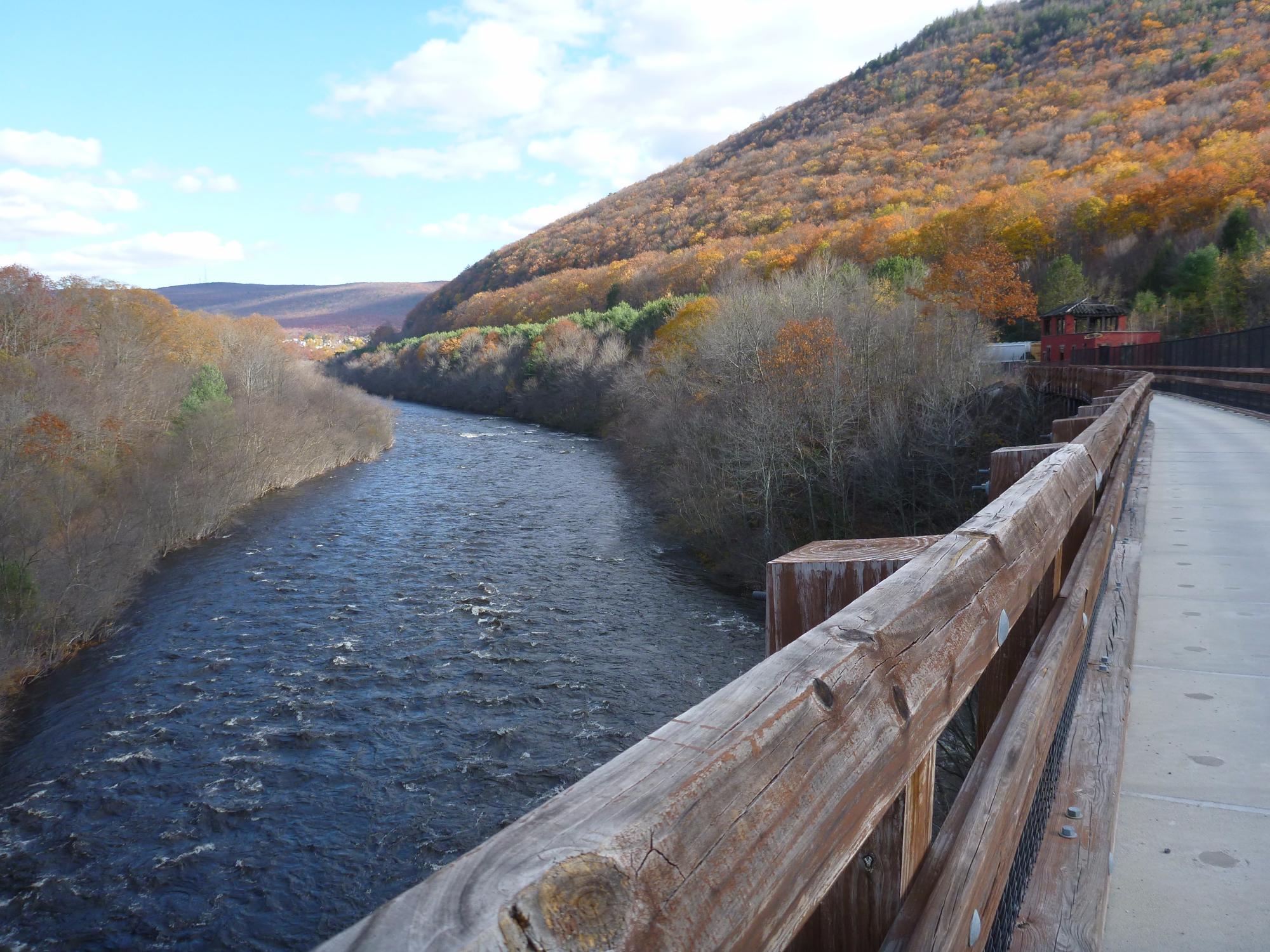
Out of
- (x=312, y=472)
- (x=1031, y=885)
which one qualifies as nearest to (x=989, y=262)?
(x=312, y=472)

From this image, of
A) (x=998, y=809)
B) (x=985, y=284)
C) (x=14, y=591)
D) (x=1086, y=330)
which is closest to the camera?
(x=998, y=809)

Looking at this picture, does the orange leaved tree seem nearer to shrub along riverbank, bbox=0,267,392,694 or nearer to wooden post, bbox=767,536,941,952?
shrub along riverbank, bbox=0,267,392,694

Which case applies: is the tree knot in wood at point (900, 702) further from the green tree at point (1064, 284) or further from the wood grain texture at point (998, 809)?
the green tree at point (1064, 284)

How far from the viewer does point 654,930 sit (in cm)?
70

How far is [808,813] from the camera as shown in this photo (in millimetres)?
890

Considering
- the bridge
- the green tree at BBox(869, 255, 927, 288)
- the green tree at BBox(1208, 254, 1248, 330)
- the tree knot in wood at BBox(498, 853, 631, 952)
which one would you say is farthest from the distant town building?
the tree knot in wood at BBox(498, 853, 631, 952)

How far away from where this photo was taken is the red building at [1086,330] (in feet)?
148

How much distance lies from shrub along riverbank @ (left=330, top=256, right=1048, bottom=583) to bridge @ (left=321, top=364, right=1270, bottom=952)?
17554mm

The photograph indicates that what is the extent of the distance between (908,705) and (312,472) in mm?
35922

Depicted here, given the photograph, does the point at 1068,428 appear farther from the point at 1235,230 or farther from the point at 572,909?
the point at 1235,230

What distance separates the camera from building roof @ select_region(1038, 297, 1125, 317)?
45562mm

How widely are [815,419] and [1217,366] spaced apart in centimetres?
1153

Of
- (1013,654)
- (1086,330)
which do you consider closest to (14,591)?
(1013,654)

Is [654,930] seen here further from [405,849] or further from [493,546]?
[493,546]
